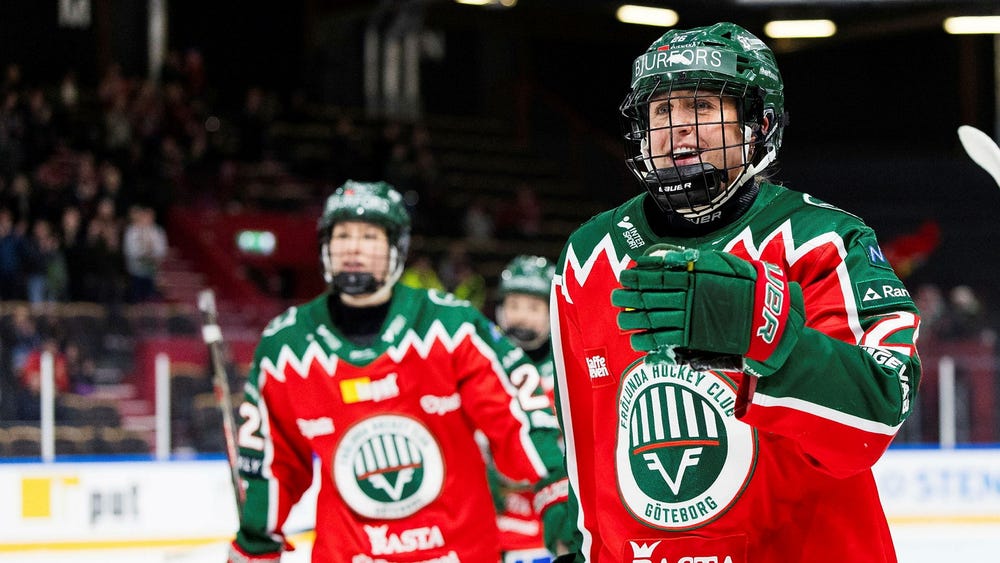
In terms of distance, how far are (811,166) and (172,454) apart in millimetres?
10938

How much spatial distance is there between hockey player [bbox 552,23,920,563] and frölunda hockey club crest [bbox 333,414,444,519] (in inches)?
49.9

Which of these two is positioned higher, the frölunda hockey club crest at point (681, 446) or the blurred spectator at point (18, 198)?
the blurred spectator at point (18, 198)

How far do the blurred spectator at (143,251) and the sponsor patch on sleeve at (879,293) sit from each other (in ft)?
28.2

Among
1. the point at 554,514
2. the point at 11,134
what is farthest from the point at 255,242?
the point at 554,514

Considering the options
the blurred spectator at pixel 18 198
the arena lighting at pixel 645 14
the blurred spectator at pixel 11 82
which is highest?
the arena lighting at pixel 645 14

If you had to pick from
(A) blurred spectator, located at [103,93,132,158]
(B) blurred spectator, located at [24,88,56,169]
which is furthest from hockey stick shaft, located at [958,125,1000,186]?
(A) blurred spectator, located at [103,93,132,158]

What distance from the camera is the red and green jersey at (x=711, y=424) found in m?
1.74

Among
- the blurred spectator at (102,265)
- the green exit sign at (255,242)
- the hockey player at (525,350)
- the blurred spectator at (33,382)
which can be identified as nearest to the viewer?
the hockey player at (525,350)

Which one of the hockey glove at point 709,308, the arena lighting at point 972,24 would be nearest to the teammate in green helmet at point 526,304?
the hockey glove at point 709,308

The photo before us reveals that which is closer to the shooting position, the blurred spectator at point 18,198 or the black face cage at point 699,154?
the black face cage at point 699,154

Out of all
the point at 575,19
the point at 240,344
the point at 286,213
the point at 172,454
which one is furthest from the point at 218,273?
the point at 575,19

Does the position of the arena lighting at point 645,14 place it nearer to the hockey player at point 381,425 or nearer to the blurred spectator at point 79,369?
the blurred spectator at point 79,369

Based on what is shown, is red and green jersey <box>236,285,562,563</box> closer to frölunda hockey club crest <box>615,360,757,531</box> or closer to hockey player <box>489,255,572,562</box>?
hockey player <box>489,255,572,562</box>

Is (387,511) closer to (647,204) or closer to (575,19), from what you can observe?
(647,204)
